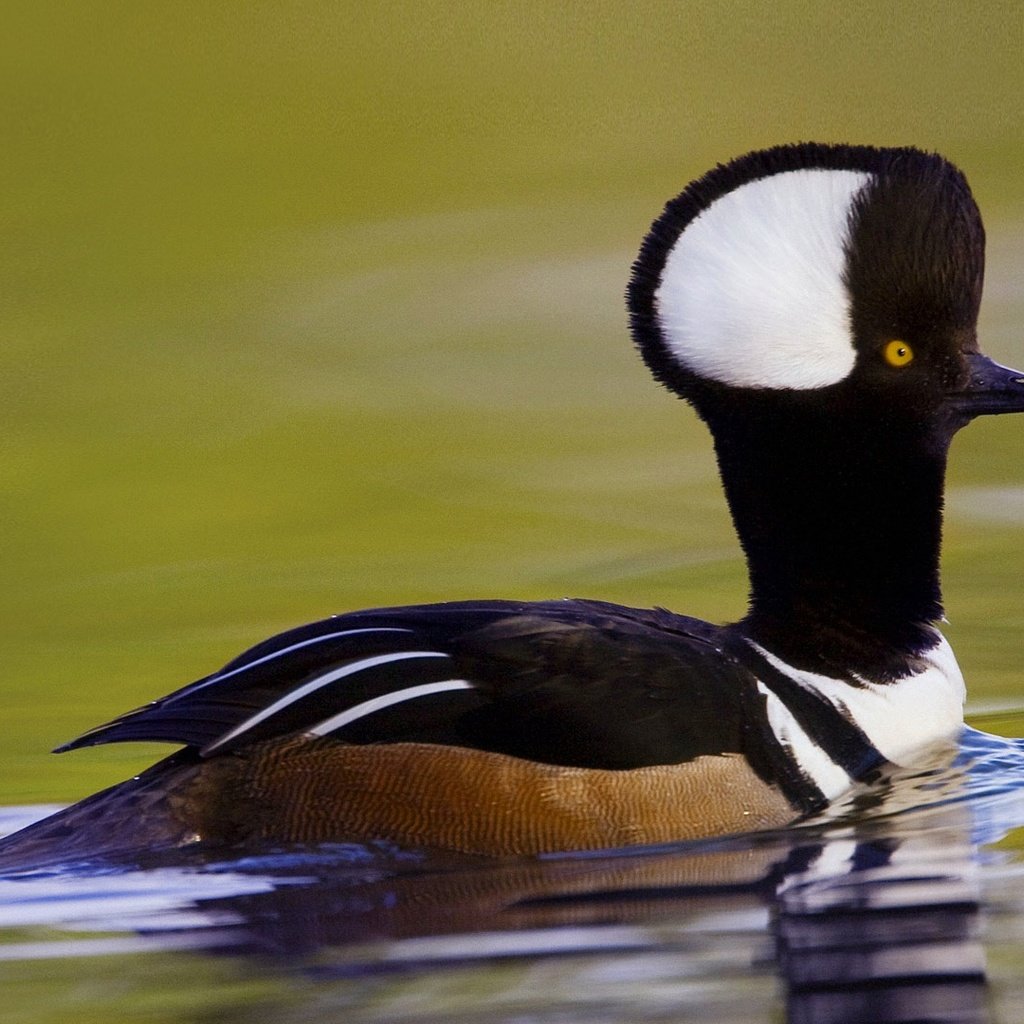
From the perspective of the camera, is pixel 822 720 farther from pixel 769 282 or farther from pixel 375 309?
pixel 375 309

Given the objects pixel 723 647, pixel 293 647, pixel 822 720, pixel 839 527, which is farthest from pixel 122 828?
pixel 839 527

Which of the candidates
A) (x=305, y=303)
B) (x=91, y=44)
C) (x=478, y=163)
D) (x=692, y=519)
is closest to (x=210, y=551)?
(x=692, y=519)

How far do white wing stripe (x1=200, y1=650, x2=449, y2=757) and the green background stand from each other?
1.46 m

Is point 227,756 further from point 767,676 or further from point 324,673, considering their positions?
point 767,676

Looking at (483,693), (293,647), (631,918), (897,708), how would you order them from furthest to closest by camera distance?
(897,708) → (293,647) → (483,693) → (631,918)

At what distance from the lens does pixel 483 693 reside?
5562 mm

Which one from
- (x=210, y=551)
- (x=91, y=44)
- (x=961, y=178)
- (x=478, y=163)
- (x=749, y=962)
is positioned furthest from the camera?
(x=91, y=44)

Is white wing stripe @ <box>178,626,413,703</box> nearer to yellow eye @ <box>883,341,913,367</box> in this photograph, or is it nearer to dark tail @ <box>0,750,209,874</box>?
dark tail @ <box>0,750,209,874</box>

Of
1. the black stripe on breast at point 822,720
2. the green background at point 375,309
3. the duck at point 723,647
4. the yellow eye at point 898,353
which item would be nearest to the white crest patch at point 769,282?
the duck at point 723,647

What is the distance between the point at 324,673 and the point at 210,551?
430 cm

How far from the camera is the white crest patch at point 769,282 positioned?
5.87 meters

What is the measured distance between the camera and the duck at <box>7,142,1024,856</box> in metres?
5.50

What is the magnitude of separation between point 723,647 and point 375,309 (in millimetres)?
7855

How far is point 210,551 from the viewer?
9.88 m
